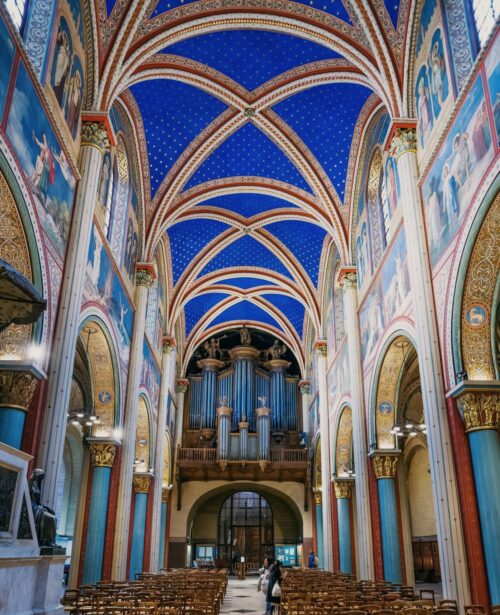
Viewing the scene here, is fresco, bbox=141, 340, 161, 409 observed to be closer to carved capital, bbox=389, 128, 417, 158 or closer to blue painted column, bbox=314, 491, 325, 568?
blue painted column, bbox=314, 491, 325, 568

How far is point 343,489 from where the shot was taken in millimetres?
20906

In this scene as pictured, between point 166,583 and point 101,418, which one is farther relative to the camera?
point 101,418

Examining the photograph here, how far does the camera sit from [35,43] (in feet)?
33.5

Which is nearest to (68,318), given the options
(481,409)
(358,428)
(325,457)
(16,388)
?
(16,388)

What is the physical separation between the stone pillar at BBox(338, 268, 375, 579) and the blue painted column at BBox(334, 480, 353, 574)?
3.92 metres

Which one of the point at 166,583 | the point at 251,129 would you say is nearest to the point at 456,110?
the point at 251,129

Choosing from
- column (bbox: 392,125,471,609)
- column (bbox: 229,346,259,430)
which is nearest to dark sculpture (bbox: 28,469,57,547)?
column (bbox: 392,125,471,609)

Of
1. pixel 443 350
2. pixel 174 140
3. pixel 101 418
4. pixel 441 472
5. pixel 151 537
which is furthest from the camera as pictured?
pixel 151 537

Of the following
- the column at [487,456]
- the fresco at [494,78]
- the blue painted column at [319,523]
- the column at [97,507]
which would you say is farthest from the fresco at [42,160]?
the blue painted column at [319,523]

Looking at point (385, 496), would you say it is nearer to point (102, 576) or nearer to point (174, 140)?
point (102, 576)

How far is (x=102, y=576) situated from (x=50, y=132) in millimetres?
10930

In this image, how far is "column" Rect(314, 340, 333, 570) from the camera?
2198cm

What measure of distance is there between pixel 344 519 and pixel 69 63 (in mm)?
16780

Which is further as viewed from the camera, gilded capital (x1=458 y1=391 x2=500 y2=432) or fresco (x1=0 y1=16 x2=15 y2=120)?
gilded capital (x1=458 y1=391 x2=500 y2=432)
